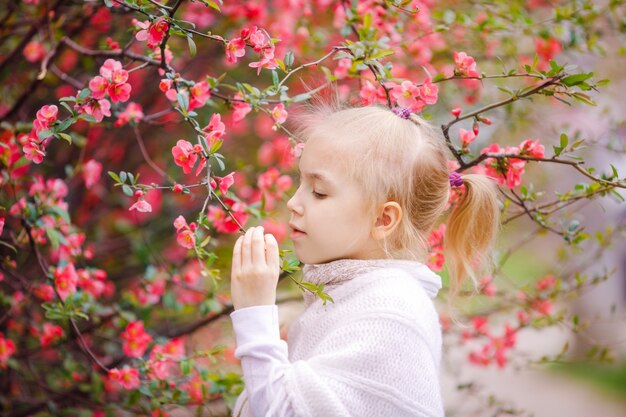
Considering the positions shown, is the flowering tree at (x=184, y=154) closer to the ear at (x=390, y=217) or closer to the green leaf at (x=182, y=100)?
the green leaf at (x=182, y=100)

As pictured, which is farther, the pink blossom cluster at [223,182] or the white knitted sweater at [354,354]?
the pink blossom cluster at [223,182]

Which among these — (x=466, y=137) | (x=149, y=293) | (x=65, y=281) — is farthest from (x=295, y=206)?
(x=149, y=293)

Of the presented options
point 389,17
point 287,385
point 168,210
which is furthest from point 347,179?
point 168,210

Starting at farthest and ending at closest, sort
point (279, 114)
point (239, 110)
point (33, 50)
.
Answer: point (33, 50)
point (239, 110)
point (279, 114)

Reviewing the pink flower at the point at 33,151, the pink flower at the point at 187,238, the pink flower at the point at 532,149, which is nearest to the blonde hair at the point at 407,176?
the pink flower at the point at 532,149

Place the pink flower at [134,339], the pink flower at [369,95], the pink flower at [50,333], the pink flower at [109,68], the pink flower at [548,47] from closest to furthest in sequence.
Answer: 1. the pink flower at [109,68]
2. the pink flower at [369,95]
3. the pink flower at [134,339]
4. the pink flower at [50,333]
5. the pink flower at [548,47]

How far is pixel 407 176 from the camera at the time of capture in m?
1.48

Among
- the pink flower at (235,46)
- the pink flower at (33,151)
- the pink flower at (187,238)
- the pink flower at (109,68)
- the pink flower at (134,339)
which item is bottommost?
the pink flower at (134,339)

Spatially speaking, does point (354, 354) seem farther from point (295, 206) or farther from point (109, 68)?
point (109, 68)

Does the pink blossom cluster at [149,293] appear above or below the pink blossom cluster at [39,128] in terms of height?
below

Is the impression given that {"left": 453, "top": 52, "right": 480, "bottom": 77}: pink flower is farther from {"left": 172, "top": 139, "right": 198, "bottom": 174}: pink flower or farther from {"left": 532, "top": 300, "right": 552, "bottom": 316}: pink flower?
{"left": 532, "top": 300, "right": 552, "bottom": 316}: pink flower

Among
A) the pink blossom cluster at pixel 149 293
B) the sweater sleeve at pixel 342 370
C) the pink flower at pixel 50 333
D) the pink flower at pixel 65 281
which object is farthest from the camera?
the pink blossom cluster at pixel 149 293

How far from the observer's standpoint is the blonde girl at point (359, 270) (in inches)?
50.6

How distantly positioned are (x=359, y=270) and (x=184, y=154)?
1.39ft
